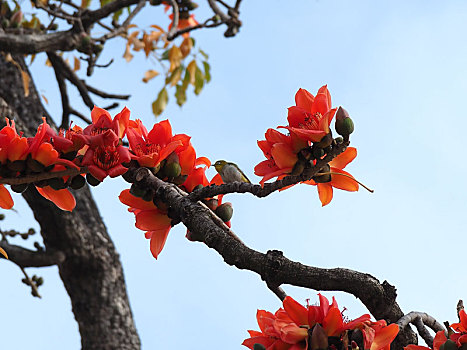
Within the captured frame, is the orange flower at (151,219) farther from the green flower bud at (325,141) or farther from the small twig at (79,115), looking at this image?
the small twig at (79,115)

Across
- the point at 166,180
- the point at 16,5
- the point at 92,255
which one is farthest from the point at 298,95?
the point at 16,5

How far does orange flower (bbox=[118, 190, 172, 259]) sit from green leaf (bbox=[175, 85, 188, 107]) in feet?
7.54

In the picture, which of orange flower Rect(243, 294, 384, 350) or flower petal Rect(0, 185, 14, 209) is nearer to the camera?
orange flower Rect(243, 294, 384, 350)

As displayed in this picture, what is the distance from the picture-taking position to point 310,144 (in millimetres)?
810

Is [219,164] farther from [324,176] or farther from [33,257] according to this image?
[33,257]

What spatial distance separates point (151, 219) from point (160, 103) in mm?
2249

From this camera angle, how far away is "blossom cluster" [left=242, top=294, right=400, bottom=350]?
670 millimetres

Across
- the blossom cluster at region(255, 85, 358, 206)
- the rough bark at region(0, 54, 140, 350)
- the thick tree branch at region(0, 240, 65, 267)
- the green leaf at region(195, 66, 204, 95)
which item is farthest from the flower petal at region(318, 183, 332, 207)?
the green leaf at region(195, 66, 204, 95)

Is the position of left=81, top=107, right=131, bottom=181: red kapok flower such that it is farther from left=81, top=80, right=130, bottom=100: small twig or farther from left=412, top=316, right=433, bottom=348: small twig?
left=81, top=80, right=130, bottom=100: small twig

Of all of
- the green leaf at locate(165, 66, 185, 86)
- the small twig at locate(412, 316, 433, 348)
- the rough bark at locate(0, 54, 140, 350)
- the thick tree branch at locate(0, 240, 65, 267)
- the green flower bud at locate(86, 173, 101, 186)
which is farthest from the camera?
the green leaf at locate(165, 66, 185, 86)

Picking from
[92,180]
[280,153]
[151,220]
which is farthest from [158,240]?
[280,153]

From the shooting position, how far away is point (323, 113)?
2.72 feet

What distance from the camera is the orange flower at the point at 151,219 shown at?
3.04 feet

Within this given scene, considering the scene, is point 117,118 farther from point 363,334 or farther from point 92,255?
point 92,255
